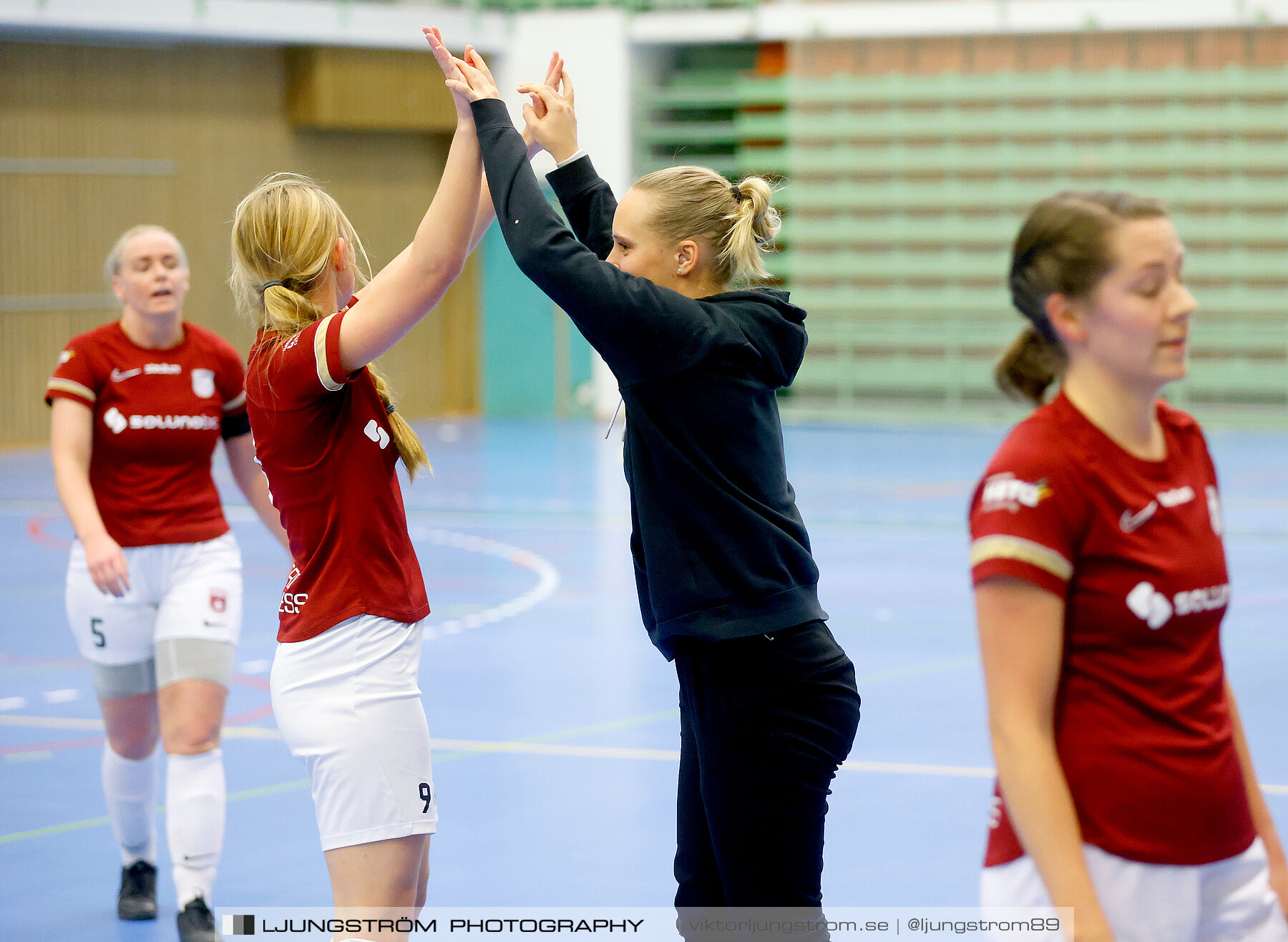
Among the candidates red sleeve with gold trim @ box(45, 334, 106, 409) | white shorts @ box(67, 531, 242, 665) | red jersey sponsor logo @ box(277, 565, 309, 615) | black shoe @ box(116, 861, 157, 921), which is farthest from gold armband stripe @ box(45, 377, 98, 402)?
red jersey sponsor logo @ box(277, 565, 309, 615)

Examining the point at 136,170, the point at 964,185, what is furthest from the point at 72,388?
the point at 964,185

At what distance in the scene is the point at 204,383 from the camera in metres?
4.59

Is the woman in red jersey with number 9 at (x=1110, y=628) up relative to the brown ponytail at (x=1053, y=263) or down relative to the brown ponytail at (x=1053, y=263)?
down

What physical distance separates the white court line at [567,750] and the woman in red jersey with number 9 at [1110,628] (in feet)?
11.9

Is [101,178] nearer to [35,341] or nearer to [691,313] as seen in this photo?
[35,341]

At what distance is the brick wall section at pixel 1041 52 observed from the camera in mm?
18094

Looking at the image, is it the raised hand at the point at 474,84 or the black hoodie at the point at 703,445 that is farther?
the raised hand at the point at 474,84

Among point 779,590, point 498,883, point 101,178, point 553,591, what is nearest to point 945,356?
point 101,178

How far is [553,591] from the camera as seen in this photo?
9539mm

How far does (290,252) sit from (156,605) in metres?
1.74

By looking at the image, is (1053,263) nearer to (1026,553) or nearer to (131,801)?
(1026,553)

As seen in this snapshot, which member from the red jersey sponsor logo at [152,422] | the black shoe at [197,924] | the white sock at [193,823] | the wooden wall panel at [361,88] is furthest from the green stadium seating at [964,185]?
the black shoe at [197,924]

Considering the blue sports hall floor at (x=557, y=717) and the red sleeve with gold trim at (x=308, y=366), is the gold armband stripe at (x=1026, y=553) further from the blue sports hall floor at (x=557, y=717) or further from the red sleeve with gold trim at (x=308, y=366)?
the red sleeve with gold trim at (x=308, y=366)

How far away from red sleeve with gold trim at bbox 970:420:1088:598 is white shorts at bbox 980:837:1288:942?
1.22 ft
